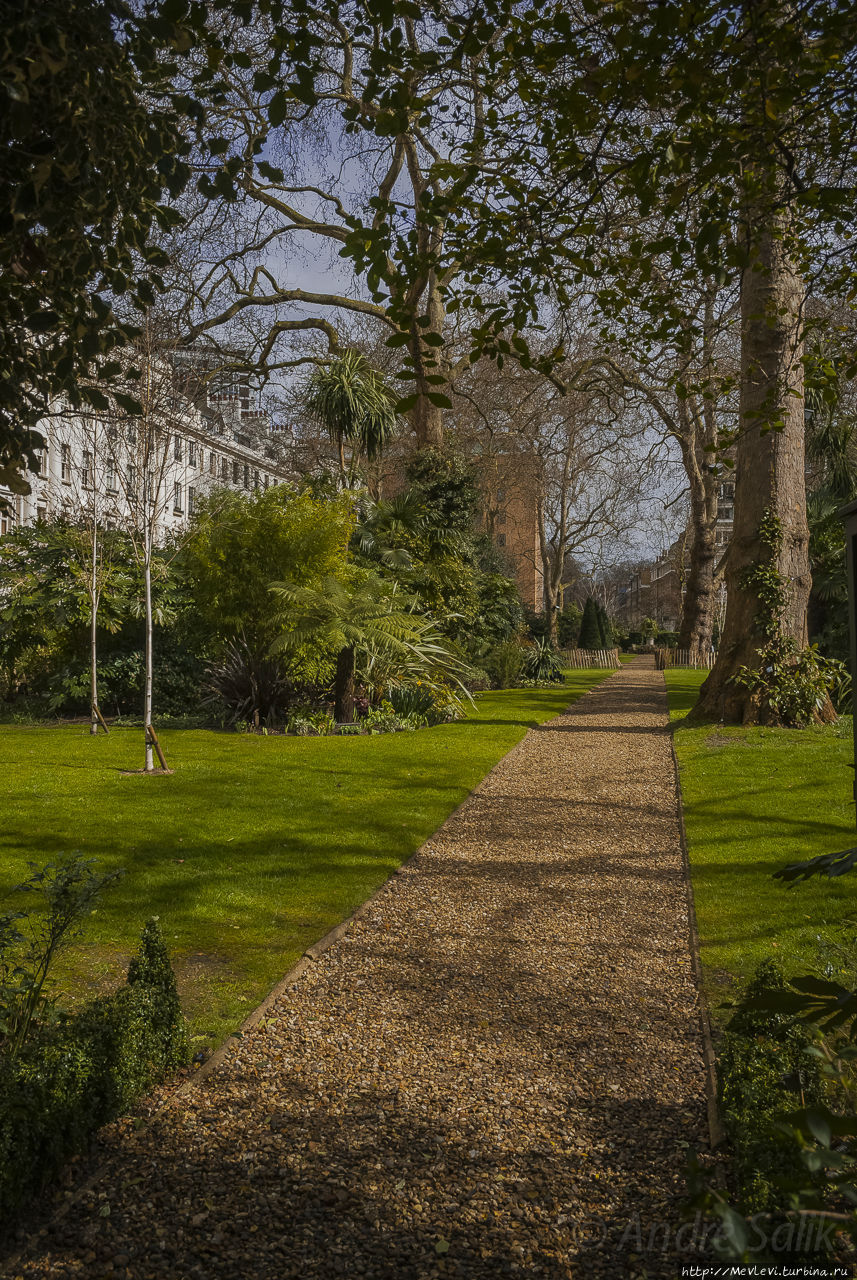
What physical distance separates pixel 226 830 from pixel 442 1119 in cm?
433

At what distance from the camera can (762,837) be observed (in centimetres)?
718

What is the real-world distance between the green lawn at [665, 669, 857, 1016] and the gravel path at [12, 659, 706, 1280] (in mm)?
285

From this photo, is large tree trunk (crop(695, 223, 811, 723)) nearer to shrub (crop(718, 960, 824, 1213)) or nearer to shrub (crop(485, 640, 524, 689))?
shrub (crop(718, 960, 824, 1213))

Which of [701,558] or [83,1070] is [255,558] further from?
[701,558]

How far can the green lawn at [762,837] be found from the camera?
15.8 feet

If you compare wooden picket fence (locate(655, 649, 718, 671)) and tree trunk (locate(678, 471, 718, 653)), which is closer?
tree trunk (locate(678, 471, 718, 653))

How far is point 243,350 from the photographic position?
767 inches

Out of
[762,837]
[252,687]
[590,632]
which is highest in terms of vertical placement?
[590,632]

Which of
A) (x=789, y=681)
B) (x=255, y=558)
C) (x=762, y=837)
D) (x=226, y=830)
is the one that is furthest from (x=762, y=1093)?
(x=255, y=558)

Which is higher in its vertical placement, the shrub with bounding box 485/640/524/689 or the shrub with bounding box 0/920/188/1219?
the shrub with bounding box 485/640/524/689

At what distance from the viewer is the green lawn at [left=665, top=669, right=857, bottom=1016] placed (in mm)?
4805

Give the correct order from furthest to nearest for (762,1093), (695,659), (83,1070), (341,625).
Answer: (695,659) < (341,625) < (83,1070) < (762,1093)

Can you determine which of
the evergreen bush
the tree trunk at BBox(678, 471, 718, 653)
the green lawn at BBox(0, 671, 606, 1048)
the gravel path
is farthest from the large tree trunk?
the evergreen bush

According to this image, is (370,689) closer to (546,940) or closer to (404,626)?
(404,626)
